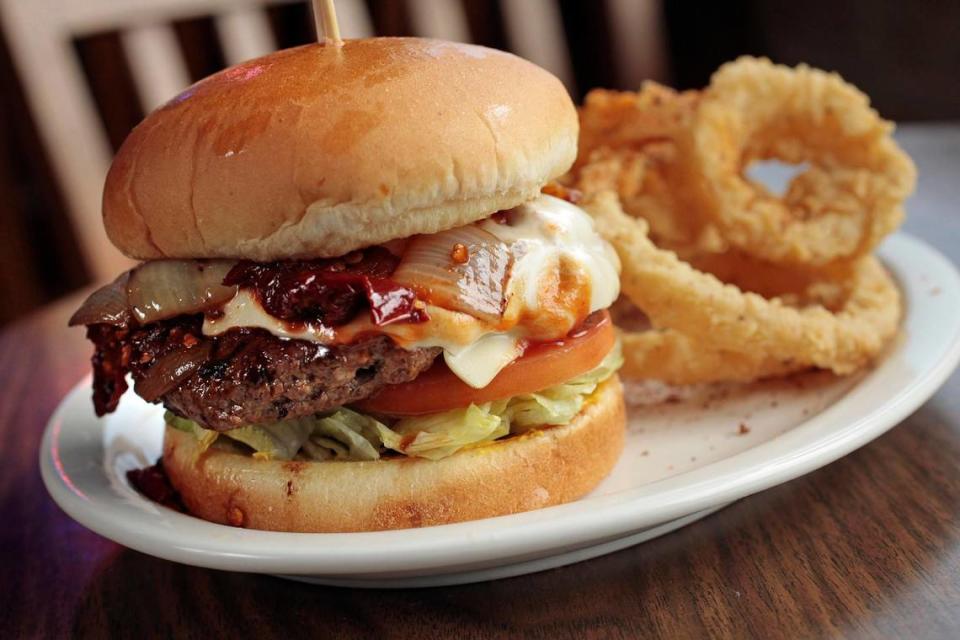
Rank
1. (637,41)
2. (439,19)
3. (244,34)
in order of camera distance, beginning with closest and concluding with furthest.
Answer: (244,34) → (439,19) → (637,41)

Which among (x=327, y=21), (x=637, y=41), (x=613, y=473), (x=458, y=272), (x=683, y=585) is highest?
(x=327, y=21)

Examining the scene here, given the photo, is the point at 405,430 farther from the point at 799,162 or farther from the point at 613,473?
the point at 799,162

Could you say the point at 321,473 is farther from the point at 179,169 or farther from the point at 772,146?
the point at 772,146

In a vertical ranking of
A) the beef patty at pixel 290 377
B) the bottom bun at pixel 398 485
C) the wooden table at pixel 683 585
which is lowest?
the wooden table at pixel 683 585

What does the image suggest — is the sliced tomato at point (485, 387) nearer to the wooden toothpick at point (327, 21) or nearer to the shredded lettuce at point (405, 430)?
the shredded lettuce at point (405, 430)

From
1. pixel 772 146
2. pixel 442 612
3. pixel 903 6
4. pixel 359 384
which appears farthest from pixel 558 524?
pixel 903 6

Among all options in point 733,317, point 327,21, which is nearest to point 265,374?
point 327,21

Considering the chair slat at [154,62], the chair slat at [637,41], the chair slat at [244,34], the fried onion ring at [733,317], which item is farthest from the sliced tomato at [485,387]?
the chair slat at [637,41]
